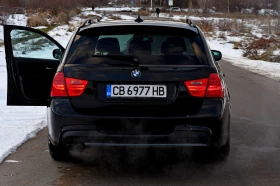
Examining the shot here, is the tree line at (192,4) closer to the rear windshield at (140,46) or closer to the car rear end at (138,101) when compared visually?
the rear windshield at (140,46)

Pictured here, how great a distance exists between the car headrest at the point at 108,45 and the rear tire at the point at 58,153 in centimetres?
116

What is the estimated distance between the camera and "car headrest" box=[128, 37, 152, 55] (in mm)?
5023

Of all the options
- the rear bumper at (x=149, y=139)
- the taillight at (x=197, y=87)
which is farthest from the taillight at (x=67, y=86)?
the taillight at (x=197, y=87)

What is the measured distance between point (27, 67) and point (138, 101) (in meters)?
2.01

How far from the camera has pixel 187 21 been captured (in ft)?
19.6

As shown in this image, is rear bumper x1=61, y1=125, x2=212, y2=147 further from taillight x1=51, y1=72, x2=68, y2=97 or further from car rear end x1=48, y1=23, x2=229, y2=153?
taillight x1=51, y1=72, x2=68, y2=97

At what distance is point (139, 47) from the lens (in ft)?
16.7

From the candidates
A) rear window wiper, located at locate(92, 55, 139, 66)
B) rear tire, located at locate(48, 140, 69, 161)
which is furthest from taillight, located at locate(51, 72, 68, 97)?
rear tire, located at locate(48, 140, 69, 161)

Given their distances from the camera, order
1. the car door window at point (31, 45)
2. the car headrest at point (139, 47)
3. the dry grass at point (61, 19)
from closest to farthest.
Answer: the car headrest at point (139, 47) → the car door window at point (31, 45) → the dry grass at point (61, 19)

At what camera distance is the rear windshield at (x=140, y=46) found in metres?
4.94

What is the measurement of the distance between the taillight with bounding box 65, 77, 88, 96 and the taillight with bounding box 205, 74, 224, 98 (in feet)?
3.59

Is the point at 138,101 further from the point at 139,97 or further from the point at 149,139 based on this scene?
the point at 149,139

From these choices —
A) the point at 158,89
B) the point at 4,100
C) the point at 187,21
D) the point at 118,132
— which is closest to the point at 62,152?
the point at 118,132

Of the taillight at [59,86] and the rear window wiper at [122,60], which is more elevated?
the rear window wiper at [122,60]
